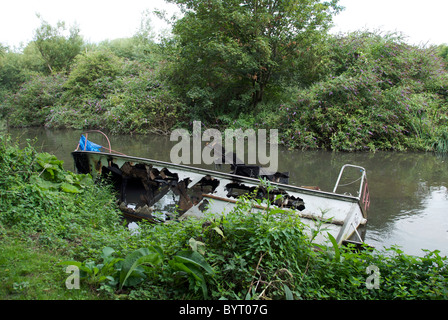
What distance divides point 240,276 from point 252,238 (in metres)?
0.31

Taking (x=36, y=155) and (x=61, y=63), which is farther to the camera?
(x=61, y=63)

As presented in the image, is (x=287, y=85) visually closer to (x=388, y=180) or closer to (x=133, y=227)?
(x=388, y=180)

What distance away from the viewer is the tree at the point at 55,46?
27.7 m

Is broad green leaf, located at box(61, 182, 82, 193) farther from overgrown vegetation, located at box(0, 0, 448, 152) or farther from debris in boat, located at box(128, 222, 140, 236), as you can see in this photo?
overgrown vegetation, located at box(0, 0, 448, 152)

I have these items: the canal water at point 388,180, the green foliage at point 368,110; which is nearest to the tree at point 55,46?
the canal water at point 388,180

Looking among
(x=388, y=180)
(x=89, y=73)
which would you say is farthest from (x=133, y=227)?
(x=89, y=73)

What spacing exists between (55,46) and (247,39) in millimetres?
A: 20508

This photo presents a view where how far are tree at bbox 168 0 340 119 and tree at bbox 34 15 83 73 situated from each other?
17.1 meters

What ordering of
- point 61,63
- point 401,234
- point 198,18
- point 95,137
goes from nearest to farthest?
point 401,234 → point 198,18 → point 95,137 → point 61,63

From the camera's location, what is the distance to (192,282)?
2.61 meters

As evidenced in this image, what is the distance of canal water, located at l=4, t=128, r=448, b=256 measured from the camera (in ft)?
18.2

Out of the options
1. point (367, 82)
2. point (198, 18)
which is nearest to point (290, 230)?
A: point (367, 82)

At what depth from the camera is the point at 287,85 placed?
16062 mm
